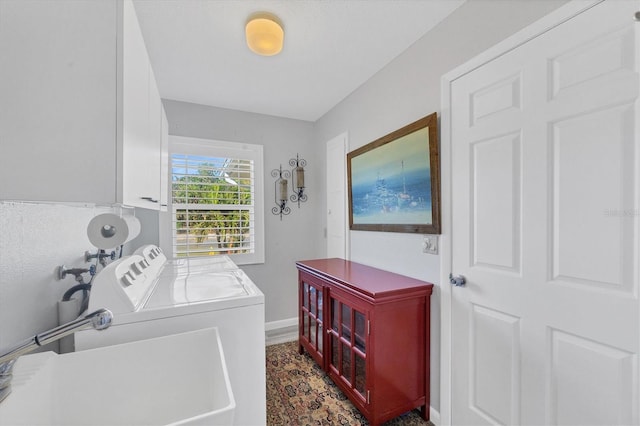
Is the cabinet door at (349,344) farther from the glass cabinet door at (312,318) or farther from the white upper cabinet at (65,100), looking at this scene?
the white upper cabinet at (65,100)

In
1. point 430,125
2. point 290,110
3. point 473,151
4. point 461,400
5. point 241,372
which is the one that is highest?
point 290,110

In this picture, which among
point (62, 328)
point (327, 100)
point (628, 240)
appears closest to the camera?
point (62, 328)

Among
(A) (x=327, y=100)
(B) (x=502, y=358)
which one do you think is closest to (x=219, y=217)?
(A) (x=327, y=100)

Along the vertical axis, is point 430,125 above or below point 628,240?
above

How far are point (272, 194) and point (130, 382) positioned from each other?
92.0 inches

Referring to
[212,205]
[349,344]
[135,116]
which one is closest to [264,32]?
[135,116]

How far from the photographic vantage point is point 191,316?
4.02 ft

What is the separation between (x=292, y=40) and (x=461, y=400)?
2427 millimetres

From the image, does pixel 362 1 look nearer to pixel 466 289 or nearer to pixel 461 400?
pixel 466 289

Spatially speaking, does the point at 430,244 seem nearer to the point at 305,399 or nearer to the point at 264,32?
the point at 305,399

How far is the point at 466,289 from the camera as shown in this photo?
1.52m

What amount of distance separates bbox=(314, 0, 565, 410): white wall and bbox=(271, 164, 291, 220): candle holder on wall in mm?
938

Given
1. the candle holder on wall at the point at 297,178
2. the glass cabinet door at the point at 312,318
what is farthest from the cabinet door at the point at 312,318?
the candle holder on wall at the point at 297,178

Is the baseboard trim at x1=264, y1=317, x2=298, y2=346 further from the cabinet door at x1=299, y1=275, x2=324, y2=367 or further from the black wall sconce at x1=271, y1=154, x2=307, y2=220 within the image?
the black wall sconce at x1=271, y1=154, x2=307, y2=220
